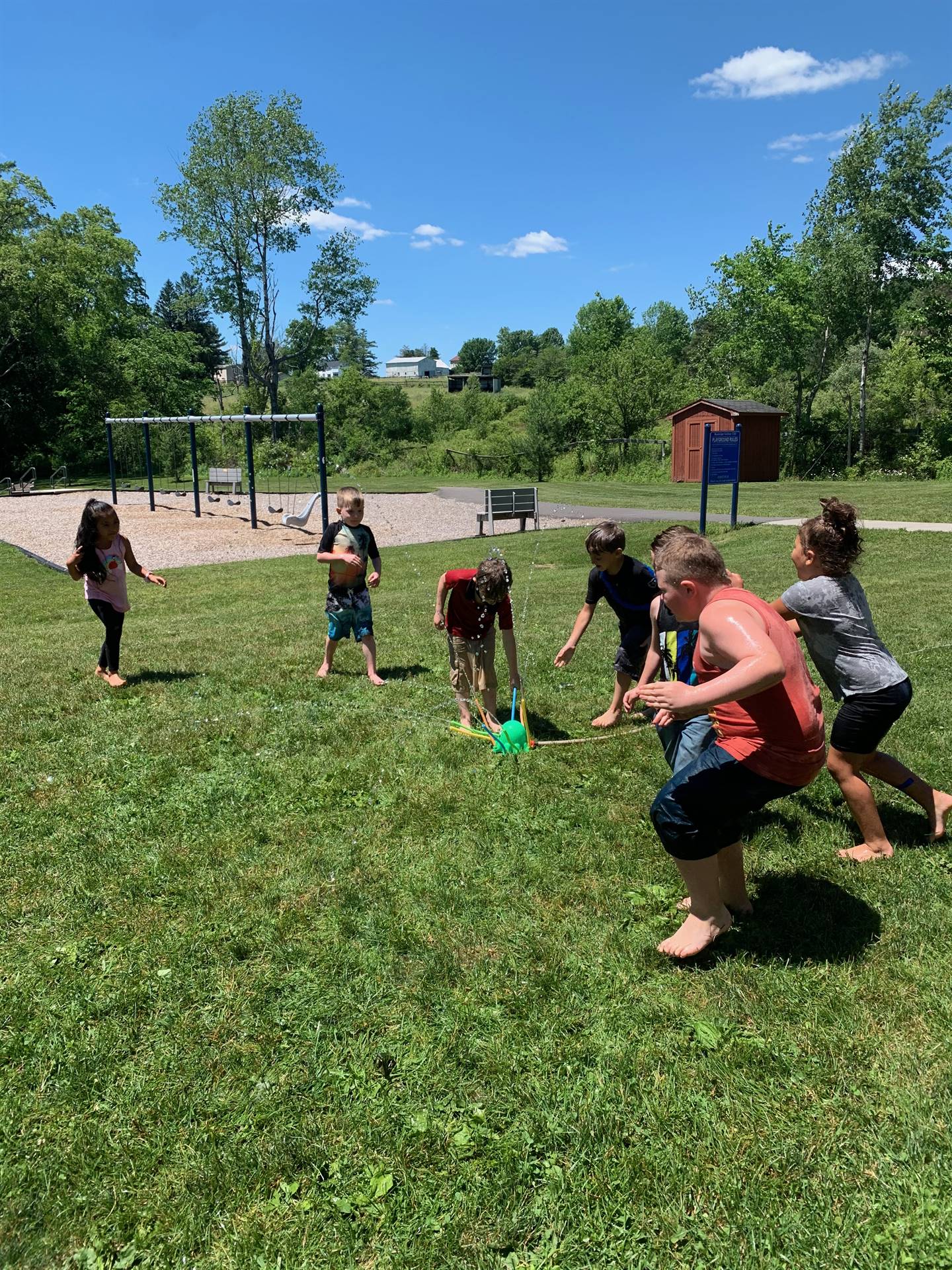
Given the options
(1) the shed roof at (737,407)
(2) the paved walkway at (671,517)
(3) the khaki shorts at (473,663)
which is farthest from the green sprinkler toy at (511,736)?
(1) the shed roof at (737,407)

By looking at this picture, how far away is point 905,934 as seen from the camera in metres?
3.28

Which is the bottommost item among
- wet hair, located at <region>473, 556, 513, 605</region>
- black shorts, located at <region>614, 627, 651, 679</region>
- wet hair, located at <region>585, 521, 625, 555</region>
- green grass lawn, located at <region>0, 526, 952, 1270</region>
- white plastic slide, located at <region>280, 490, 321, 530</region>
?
green grass lawn, located at <region>0, 526, 952, 1270</region>

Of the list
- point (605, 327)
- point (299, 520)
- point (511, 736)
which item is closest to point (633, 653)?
point (511, 736)

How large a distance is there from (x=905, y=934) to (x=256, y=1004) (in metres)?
2.43

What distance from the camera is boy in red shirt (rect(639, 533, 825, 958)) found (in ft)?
9.48

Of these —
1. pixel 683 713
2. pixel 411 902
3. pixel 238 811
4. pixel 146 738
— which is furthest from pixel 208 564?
pixel 683 713

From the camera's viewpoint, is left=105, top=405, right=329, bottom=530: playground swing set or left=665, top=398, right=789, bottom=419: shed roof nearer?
left=105, top=405, right=329, bottom=530: playground swing set

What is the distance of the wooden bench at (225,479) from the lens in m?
28.3

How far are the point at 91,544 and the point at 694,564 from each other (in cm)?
535

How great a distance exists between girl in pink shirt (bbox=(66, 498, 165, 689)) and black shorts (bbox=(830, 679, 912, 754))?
509 centimetres

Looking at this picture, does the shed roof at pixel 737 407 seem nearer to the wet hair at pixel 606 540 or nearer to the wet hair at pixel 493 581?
the wet hair at pixel 606 540

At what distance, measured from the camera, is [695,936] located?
315 centimetres

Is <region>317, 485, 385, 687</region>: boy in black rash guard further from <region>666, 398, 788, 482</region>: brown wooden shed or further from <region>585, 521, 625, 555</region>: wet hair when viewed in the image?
<region>666, 398, 788, 482</region>: brown wooden shed

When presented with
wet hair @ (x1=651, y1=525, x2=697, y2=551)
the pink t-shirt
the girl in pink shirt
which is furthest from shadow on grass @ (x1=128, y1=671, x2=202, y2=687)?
wet hair @ (x1=651, y1=525, x2=697, y2=551)
